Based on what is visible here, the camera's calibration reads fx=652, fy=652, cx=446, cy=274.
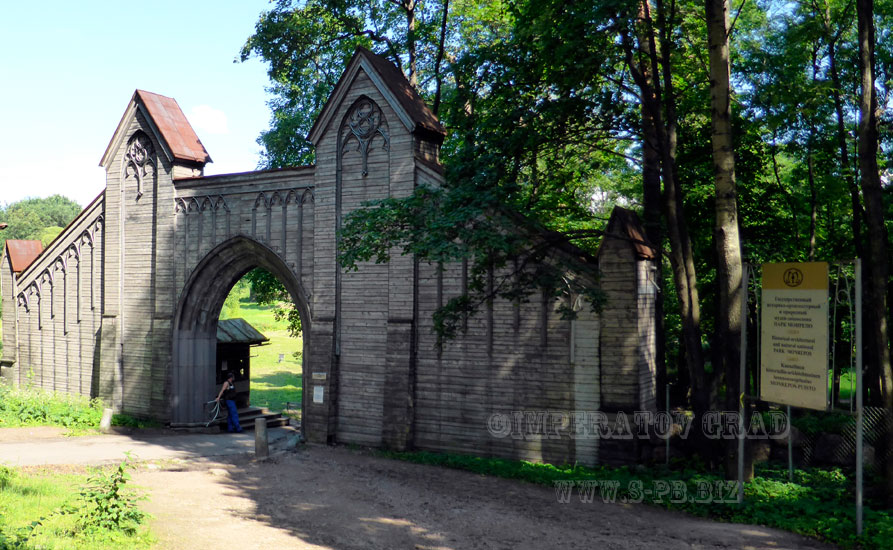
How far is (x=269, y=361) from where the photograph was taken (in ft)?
139

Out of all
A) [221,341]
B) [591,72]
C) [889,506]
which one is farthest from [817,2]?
[221,341]

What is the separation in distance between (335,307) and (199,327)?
511 centimetres

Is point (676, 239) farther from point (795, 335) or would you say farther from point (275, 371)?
point (275, 371)

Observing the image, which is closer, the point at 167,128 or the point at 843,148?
the point at 843,148

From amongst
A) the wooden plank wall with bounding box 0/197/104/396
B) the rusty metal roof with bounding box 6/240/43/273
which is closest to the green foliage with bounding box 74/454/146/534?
the wooden plank wall with bounding box 0/197/104/396

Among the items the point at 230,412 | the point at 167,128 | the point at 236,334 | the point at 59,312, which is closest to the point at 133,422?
the point at 230,412

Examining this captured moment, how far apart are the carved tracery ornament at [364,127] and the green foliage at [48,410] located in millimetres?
10929

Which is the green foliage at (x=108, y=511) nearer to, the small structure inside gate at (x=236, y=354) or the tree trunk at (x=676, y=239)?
the tree trunk at (x=676, y=239)

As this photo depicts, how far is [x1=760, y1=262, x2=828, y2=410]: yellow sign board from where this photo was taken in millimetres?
10008

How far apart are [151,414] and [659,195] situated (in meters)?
15.2

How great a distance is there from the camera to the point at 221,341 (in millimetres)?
20016

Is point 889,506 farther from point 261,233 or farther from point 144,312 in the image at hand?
point 144,312

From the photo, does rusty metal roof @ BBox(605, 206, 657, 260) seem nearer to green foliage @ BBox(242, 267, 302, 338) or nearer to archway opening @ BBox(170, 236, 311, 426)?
archway opening @ BBox(170, 236, 311, 426)

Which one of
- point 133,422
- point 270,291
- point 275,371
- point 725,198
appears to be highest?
point 725,198
